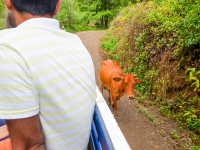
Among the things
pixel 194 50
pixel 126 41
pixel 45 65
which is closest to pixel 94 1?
pixel 126 41

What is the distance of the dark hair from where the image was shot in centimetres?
77

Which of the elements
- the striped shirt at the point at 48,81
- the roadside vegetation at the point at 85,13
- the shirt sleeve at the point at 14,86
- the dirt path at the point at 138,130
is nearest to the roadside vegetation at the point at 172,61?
the dirt path at the point at 138,130

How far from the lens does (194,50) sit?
4.11 m

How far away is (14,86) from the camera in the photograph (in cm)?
60

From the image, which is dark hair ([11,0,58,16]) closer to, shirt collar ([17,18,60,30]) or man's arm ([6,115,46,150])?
shirt collar ([17,18,60,30])

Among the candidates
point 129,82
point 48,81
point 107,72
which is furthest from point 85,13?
point 48,81

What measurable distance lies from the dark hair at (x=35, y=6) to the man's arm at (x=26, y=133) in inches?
24.1

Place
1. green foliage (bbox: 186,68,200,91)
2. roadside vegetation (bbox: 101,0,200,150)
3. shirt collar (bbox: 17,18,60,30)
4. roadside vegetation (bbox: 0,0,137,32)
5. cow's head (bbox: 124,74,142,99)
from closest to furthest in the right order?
shirt collar (bbox: 17,18,60,30), cow's head (bbox: 124,74,142,99), green foliage (bbox: 186,68,200,91), roadside vegetation (bbox: 101,0,200,150), roadside vegetation (bbox: 0,0,137,32)

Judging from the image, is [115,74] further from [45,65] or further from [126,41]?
[126,41]

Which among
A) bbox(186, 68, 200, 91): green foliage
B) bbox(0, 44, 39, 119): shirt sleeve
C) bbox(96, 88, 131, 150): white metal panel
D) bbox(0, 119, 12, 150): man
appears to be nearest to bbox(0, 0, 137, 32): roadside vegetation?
bbox(186, 68, 200, 91): green foliage

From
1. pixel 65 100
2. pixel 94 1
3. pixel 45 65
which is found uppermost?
pixel 94 1

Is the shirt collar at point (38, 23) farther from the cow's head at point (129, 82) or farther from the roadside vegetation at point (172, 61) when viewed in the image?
the roadside vegetation at point (172, 61)

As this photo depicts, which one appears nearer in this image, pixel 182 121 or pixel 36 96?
pixel 36 96

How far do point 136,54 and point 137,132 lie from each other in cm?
387
